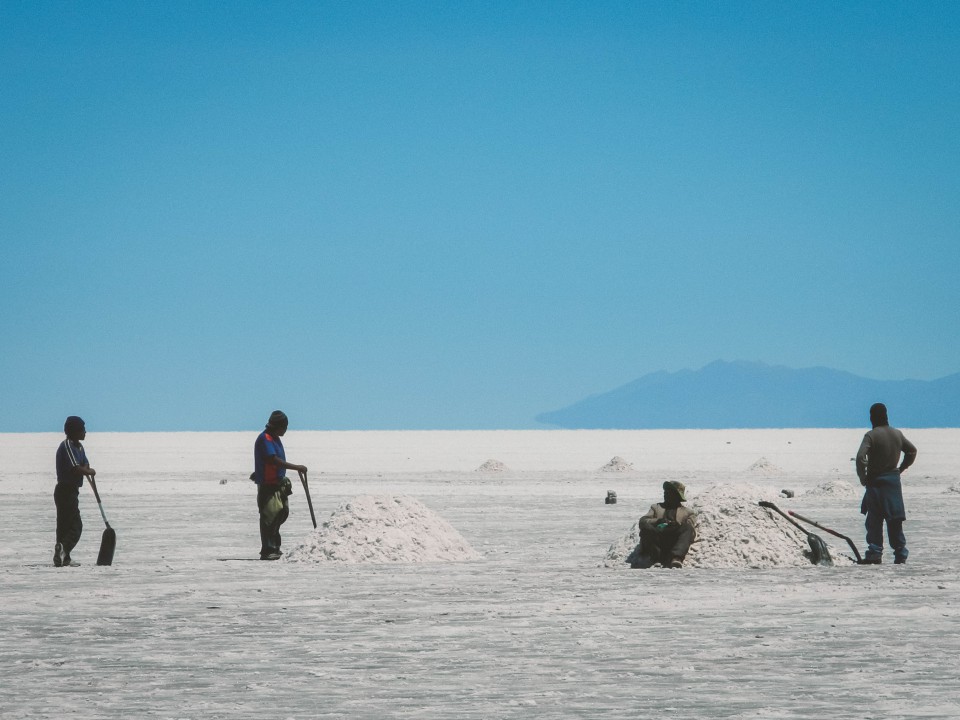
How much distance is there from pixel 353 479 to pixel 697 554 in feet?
92.2

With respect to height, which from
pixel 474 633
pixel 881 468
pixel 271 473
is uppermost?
pixel 271 473

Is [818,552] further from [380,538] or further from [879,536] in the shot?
[380,538]

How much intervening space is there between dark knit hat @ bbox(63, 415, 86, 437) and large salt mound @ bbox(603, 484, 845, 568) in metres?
5.76

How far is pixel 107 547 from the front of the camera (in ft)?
53.3

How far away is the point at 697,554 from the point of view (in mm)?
16078

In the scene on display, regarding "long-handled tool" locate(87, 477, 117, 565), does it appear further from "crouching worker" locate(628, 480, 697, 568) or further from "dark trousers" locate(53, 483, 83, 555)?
"crouching worker" locate(628, 480, 697, 568)

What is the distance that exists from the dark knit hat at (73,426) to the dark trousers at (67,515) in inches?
22.6

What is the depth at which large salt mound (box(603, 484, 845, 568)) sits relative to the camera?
52.7 ft

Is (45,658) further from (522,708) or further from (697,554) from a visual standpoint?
(697,554)

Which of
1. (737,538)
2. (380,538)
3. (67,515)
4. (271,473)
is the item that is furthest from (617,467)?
(67,515)

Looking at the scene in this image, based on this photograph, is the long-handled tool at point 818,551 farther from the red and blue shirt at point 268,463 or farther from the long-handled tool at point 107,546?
the long-handled tool at point 107,546

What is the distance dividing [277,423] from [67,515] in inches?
96.1

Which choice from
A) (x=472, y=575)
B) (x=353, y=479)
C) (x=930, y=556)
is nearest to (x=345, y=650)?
(x=472, y=575)

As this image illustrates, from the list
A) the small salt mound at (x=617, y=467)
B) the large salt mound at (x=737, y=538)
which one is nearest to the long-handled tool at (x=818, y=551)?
the large salt mound at (x=737, y=538)
